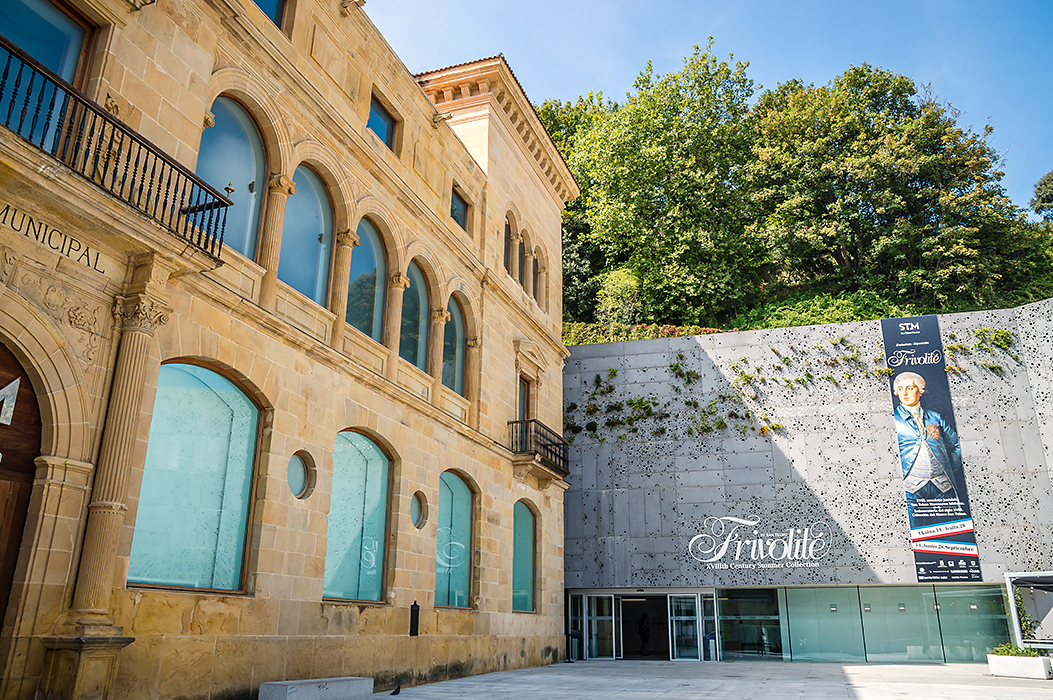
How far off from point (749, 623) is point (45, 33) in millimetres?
22471

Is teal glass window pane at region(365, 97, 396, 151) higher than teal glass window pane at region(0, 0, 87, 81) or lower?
higher

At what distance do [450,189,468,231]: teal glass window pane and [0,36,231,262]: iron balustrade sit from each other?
934cm

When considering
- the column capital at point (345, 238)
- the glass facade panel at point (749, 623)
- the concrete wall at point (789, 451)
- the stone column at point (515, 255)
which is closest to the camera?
the column capital at point (345, 238)

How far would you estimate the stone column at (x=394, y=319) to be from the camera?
49.5ft

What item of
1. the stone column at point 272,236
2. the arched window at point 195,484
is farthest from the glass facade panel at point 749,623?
the stone column at point 272,236

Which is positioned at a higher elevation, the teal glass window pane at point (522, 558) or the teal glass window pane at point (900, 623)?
the teal glass window pane at point (522, 558)

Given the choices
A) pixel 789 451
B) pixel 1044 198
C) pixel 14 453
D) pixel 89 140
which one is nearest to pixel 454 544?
pixel 14 453

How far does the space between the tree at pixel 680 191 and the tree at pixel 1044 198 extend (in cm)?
2095

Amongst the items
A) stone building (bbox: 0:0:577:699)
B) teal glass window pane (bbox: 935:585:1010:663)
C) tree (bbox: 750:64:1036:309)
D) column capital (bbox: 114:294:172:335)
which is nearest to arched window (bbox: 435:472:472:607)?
stone building (bbox: 0:0:577:699)

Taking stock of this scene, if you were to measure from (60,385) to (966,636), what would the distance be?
23.4 meters

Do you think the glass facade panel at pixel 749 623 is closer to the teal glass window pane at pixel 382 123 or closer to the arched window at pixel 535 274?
the arched window at pixel 535 274

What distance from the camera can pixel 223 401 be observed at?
10.9 meters

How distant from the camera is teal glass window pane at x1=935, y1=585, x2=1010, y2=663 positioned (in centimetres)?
2144

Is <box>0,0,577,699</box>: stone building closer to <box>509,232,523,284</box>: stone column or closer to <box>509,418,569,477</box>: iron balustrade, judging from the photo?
<box>509,418,569,477</box>: iron balustrade
